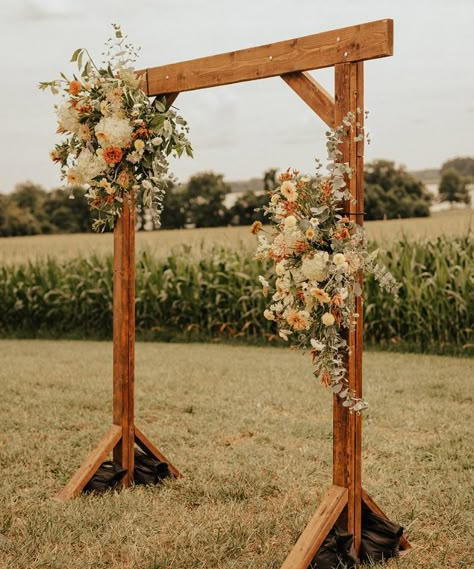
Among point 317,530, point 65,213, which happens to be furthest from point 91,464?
point 65,213

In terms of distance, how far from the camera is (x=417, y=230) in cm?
1050

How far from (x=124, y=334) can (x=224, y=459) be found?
3.63 feet

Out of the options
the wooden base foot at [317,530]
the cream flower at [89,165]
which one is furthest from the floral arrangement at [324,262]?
the cream flower at [89,165]

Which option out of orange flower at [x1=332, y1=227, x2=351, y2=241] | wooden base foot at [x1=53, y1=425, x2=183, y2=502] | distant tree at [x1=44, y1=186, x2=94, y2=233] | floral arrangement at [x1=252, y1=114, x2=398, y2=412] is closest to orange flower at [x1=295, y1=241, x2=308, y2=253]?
floral arrangement at [x1=252, y1=114, x2=398, y2=412]

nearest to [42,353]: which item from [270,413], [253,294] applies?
[253,294]

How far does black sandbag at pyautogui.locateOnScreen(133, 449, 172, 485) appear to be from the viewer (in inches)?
169

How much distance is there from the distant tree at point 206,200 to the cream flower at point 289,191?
14.1 m

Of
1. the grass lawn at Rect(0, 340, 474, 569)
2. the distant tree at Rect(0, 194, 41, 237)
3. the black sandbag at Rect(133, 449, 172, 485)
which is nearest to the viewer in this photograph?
the grass lawn at Rect(0, 340, 474, 569)

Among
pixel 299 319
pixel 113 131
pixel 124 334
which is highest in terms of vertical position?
pixel 113 131

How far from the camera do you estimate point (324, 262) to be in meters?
3.01

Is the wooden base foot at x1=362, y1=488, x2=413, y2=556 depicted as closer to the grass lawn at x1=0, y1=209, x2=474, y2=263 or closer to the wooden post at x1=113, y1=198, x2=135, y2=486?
the wooden post at x1=113, y1=198, x2=135, y2=486

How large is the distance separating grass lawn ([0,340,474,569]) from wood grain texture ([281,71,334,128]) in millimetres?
1961

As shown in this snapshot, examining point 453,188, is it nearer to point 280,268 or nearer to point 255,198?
point 255,198

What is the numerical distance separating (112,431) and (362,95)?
2.33 m
